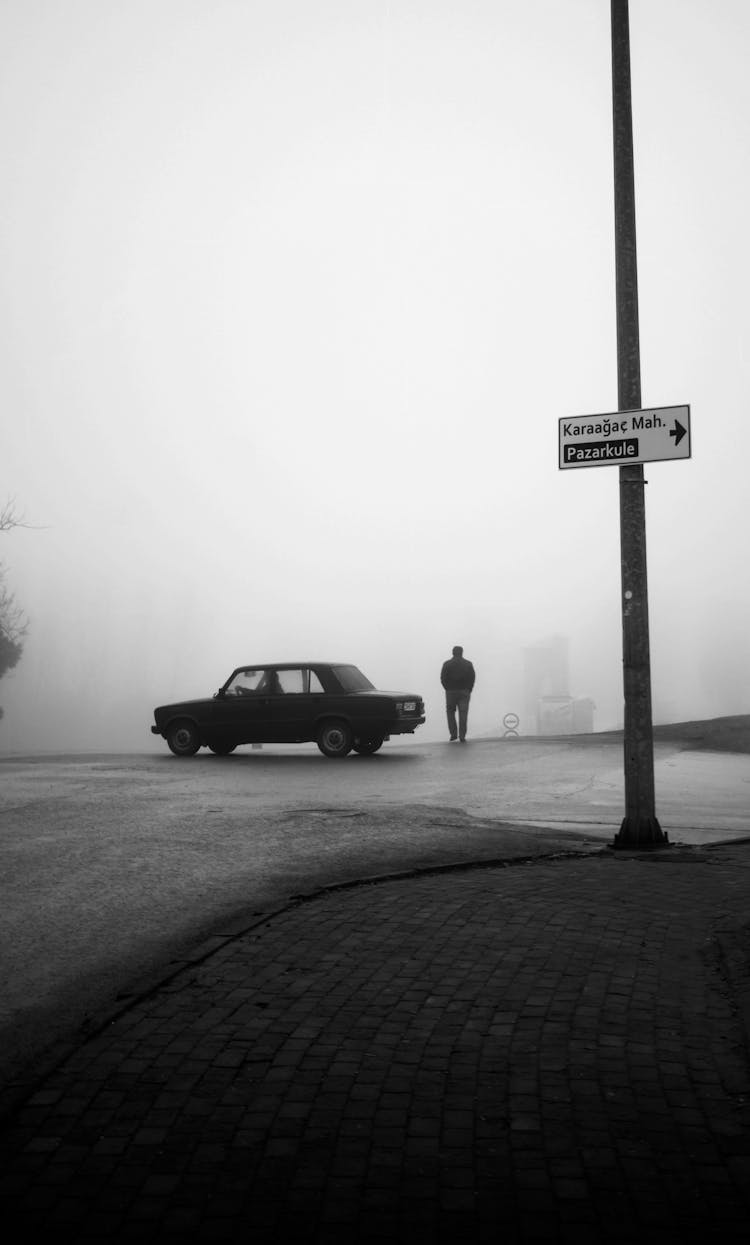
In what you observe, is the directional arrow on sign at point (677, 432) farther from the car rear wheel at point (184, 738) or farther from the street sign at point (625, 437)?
the car rear wheel at point (184, 738)

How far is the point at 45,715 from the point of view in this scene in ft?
340

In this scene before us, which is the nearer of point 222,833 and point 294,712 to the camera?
point 222,833

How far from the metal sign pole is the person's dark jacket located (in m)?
14.9

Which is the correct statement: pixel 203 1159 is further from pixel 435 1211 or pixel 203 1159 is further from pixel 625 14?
pixel 625 14

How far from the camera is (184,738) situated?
68.7ft

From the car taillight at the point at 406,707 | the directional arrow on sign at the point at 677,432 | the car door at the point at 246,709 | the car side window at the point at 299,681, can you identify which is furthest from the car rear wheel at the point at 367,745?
the directional arrow on sign at the point at 677,432

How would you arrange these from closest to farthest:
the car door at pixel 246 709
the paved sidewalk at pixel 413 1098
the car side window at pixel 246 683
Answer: the paved sidewalk at pixel 413 1098, the car door at pixel 246 709, the car side window at pixel 246 683

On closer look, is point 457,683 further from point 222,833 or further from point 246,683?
point 222,833

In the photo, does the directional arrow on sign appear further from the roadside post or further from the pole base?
the pole base

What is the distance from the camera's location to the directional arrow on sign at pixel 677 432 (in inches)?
376

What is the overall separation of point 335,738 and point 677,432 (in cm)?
1150

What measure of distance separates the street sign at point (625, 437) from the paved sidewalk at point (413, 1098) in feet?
14.6

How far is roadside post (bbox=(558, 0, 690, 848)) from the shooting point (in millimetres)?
9594

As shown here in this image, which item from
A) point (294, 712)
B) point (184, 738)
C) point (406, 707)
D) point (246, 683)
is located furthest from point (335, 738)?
point (184, 738)
